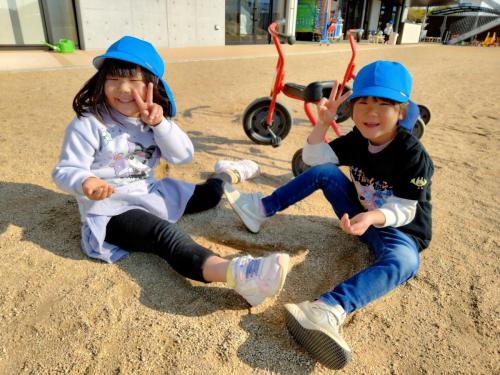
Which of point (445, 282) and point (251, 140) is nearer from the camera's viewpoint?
point (445, 282)

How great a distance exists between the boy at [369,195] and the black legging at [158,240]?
0.39m

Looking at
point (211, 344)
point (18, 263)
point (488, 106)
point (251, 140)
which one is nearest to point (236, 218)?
point (211, 344)

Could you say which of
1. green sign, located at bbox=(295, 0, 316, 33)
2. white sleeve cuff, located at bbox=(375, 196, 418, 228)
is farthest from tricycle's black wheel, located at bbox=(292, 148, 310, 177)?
green sign, located at bbox=(295, 0, 316, 33)

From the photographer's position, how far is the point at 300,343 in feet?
4.03

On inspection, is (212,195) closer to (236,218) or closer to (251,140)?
(236,218)

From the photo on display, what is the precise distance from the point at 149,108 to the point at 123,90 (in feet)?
0.39

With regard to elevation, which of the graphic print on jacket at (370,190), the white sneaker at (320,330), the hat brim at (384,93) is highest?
the hat brim at (384,93)

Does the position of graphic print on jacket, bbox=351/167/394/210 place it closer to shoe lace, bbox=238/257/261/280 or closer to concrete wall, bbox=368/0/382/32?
shoe lace, bbox=238/257/261/280

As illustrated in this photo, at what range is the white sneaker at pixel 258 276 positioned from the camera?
4.13ft

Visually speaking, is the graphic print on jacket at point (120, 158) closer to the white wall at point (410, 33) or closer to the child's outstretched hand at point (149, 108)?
the child's outstretched hand at point (149, 108)

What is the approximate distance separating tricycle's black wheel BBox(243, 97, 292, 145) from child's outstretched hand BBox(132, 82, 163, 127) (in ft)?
4.71

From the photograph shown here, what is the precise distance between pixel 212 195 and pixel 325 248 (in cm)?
65

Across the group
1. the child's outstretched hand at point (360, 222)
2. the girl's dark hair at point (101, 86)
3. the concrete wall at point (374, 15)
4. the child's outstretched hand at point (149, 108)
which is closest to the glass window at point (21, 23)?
the girl's dark hair at point (101, 86)

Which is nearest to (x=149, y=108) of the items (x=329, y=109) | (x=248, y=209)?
(x=248, y=209)
